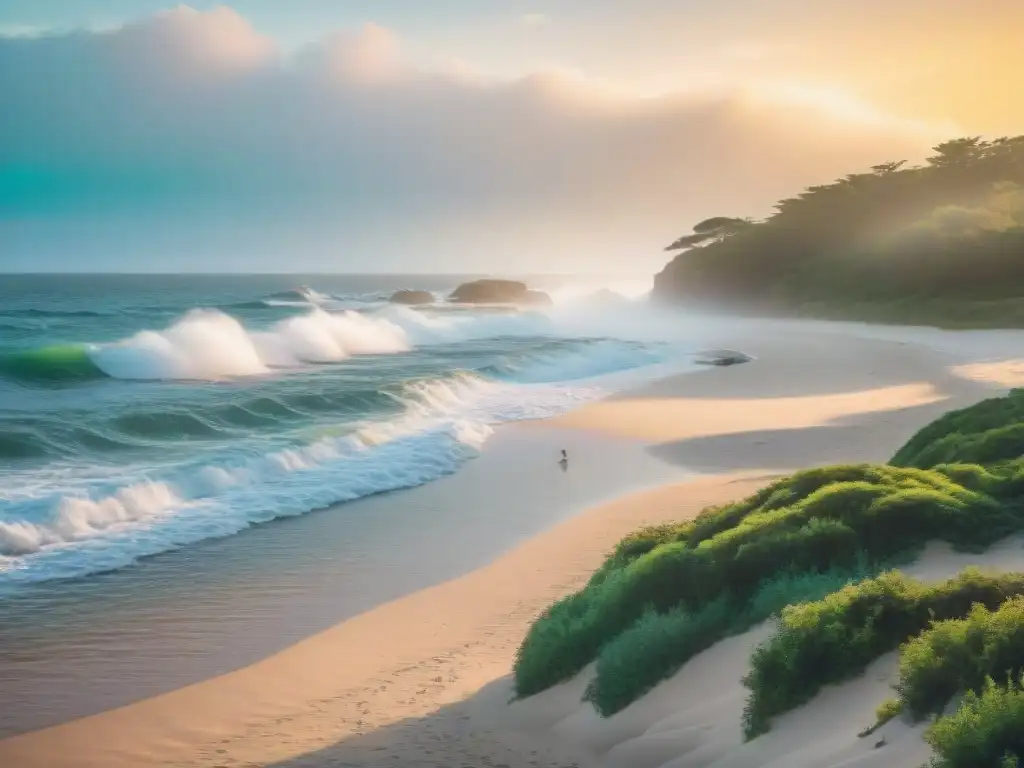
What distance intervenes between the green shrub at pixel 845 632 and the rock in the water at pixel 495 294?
3964 inches

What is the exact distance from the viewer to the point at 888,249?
66000 mm

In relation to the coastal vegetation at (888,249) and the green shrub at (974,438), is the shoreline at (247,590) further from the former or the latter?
the coastal vegetation at (888,249)

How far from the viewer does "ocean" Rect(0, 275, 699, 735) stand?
8742mm

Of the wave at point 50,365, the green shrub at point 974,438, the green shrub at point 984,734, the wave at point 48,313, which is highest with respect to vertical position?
the wave at point 48,313

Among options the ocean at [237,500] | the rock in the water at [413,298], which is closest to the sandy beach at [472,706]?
the ocean at [237,500]

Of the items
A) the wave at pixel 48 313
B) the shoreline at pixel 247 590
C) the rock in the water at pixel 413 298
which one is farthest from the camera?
the rock in the water at pixel 413 298

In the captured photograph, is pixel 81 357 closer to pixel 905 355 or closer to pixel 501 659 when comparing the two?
pixel 905 355

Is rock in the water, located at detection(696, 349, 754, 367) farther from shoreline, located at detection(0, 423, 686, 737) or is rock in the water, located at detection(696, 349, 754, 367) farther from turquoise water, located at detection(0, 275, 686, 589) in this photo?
shoreline, located at detection(0, 423, 686, 737)

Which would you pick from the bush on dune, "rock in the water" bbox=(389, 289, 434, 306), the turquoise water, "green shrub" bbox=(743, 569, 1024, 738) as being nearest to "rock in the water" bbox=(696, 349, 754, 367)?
the turquoise water

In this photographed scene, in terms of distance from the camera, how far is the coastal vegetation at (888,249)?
54.7 metres

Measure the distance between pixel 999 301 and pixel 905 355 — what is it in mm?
18475

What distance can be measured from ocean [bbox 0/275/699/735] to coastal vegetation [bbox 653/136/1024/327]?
27.9 metres

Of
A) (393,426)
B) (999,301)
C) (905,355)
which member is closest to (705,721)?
(393,426)

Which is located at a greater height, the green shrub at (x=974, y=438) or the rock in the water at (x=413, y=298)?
the rock in the water at (x=413, y=298)
